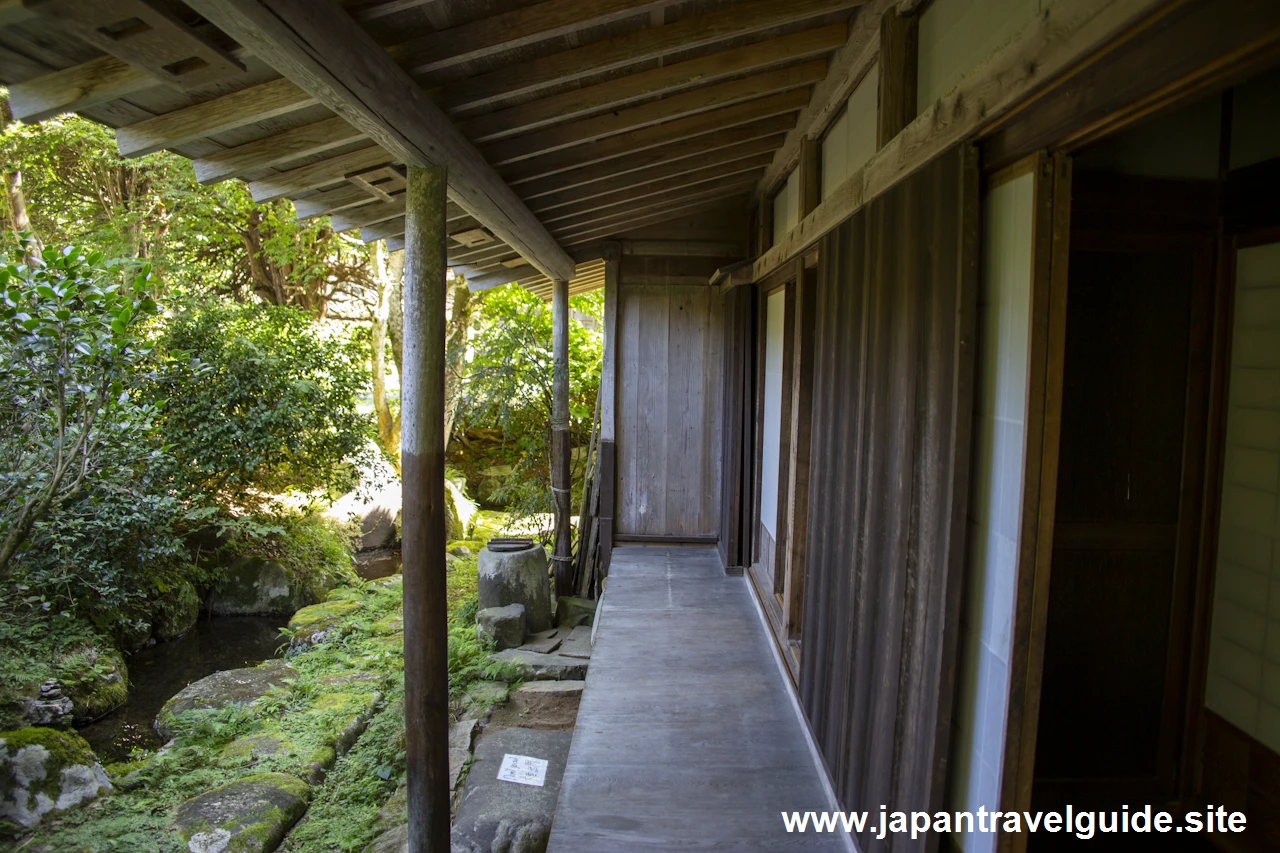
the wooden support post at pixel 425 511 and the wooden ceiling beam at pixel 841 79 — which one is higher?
the wooden ceiling beam at pixel 841 79

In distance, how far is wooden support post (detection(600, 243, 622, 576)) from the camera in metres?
6.05

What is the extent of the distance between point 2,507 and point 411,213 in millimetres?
2858

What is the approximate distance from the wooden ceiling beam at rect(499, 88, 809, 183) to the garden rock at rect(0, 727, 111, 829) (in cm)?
379

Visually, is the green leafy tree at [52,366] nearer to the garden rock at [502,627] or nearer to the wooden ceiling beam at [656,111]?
the wooden ceiling beam at [656,111]

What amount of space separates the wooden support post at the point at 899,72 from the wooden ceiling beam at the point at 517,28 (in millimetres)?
703

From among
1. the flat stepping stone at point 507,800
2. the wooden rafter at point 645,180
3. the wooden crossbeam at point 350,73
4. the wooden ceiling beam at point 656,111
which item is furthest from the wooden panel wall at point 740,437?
the wooden crossbeam at point 350,73

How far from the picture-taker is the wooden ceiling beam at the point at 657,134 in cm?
344

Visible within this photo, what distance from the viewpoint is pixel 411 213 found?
2559mm

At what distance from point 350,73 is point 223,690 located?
15.5 ft

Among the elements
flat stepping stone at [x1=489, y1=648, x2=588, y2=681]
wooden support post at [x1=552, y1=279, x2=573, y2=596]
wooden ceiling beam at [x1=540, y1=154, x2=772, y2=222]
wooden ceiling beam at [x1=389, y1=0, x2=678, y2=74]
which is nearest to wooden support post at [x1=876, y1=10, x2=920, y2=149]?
wooden ceiling beam at [x1=389, y1=0, x2=678, y2=74]

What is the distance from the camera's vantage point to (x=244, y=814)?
136 inches

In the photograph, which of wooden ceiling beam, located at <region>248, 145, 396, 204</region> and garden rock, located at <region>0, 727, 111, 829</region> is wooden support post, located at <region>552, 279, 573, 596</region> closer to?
wooden ceiling beam, located at <region>248, 145, 396, 204</region>

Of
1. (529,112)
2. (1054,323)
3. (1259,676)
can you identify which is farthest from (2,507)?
(1259,676)

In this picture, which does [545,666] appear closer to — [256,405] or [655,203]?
[655,203]
